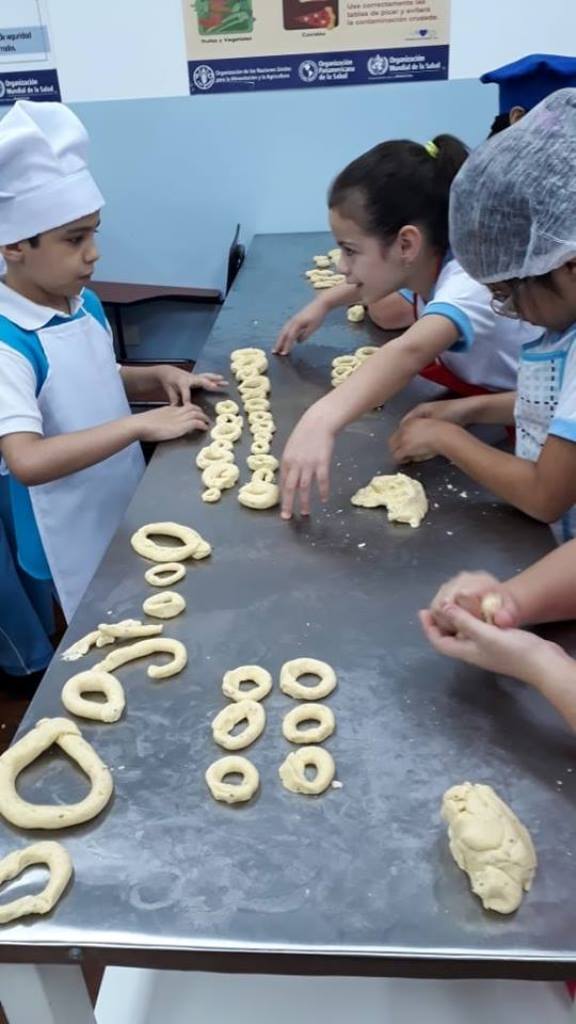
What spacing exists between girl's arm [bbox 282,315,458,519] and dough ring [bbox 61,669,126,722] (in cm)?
41

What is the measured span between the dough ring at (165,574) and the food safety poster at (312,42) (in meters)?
2.07

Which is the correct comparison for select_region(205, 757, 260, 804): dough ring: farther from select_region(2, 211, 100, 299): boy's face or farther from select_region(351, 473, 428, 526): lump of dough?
select_region(2, 211, 100, 299): boy's face

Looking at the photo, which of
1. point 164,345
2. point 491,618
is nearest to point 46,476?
point 491,618

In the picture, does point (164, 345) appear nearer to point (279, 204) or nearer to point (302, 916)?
point (279, 204)

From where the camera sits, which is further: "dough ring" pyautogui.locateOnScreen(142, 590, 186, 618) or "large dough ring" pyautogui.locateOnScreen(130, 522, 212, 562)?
"large dough ring" pyautogui.locateOnScreen(130, 522, 212, 562)

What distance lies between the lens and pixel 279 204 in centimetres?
276

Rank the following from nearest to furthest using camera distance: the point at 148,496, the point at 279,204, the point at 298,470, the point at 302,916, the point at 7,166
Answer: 1. the point at 302,916
2. the point at 298,470
3. the point at 148,496
4. the point at 7,166
5. the point at 279,204

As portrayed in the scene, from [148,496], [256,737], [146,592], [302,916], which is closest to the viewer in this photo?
[302,916]

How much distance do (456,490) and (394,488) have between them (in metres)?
0.11

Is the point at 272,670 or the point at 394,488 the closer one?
the point at 272,670

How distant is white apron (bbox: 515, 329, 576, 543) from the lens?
1.08 m

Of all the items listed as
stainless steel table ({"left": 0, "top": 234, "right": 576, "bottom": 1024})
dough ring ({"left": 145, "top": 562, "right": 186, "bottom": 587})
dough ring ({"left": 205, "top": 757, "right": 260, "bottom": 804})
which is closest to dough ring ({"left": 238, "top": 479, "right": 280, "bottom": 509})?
stainless steel table ({"left": 0, "top": 234, "right": 576, "bottom": 1024})

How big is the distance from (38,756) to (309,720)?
27 cm

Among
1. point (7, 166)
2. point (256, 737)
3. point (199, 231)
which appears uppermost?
point (7, 166)
